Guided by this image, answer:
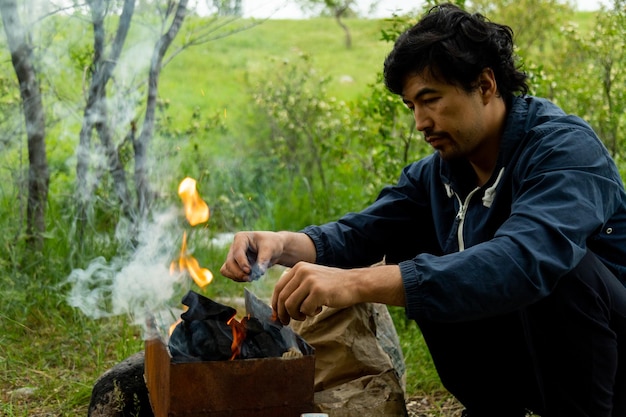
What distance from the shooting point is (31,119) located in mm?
5430

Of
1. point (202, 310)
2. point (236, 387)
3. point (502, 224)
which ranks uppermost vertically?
point (502, 224)

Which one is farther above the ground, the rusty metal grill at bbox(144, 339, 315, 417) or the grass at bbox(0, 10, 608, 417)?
the rusty metal grill at bbox(144, 339, 315, 417)

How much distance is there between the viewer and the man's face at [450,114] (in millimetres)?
2875

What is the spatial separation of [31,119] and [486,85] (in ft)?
11.4

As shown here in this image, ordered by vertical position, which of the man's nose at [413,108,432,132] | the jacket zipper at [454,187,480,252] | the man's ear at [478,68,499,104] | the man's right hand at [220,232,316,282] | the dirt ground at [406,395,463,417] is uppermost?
the man's ear at [478,68,499,104]

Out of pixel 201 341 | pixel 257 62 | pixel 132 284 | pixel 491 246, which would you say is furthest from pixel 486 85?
pixel 257 62

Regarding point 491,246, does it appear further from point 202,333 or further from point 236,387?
point 202,333

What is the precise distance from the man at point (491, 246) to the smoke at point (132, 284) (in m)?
1.64

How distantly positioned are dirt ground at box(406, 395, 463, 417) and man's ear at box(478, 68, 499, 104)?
1587mm

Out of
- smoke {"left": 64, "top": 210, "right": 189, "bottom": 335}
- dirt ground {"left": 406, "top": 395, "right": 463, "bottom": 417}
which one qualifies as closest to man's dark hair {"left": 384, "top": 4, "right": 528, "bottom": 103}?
dirt ground {"left": 406, "top": 395, "right": 463, "bottom": 417}

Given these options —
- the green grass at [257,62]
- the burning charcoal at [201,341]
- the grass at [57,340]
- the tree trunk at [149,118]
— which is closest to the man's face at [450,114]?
the burning charcoal at [201,341]

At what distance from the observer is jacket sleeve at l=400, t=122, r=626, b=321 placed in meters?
2.31

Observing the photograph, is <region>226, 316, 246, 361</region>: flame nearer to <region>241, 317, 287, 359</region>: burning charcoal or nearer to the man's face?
<region>241, 317, 287, 359</region>: burning charcoal

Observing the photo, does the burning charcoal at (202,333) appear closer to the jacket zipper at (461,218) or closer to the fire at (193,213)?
the fire at (193,213)
